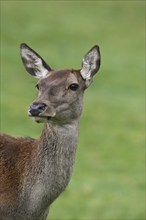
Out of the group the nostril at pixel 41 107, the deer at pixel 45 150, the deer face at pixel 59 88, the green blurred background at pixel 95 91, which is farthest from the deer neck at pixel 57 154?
the green blurred background at pixel 95 91

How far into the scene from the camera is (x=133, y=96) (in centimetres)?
3234

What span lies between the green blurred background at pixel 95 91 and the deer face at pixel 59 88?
7134mm

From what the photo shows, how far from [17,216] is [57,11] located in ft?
112

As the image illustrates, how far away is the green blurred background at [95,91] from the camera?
70.0ft

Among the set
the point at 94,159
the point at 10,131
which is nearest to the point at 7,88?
the point at 10,131

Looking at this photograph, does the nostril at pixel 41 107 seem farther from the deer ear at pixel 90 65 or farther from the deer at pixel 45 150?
the deer ear at pixel 90 65

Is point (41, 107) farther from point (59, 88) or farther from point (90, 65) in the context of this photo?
point (90, 65)

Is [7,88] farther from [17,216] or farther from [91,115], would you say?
[17,216]

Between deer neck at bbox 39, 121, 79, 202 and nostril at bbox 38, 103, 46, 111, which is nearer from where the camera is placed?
nostril at bbox 38, 103, 46, 111

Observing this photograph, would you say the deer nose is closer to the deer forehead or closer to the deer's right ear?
the deer forehead

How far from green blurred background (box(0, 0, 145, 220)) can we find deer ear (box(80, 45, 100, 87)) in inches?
283

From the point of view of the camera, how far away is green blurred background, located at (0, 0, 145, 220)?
70.0 feet

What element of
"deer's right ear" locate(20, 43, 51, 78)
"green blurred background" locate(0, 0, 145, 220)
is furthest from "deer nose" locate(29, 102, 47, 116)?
"green blurred background" locate(0, 0, 145, 220)

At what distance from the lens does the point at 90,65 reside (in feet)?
41.6
